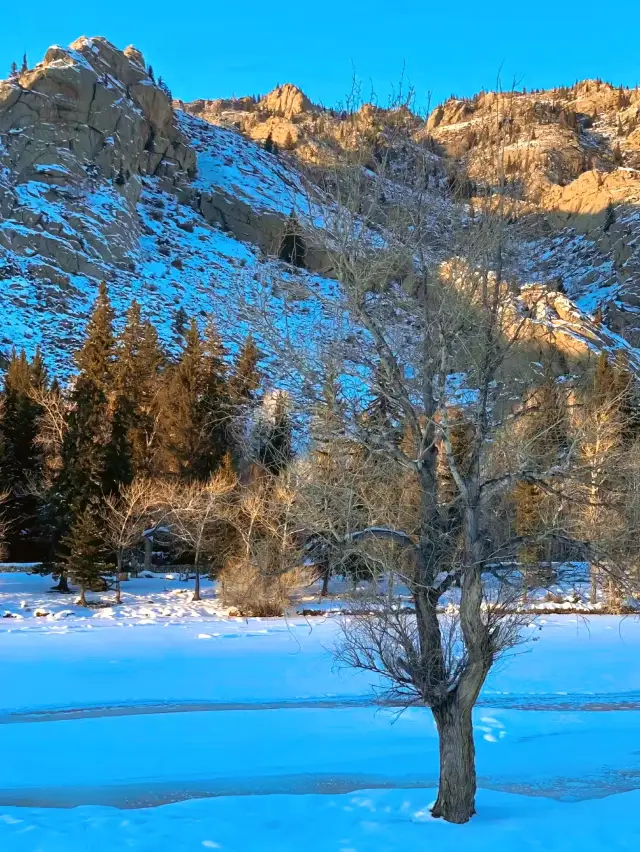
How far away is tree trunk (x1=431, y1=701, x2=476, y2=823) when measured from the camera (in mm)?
7426

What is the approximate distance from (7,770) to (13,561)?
92.3 ft

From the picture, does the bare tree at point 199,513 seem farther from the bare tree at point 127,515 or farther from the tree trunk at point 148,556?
the tree trunk at point 148,556

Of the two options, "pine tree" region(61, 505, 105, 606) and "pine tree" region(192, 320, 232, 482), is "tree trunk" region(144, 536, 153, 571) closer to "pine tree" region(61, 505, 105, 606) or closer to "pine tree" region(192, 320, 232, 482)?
"pine tree" region(192, 320, 232, 482)

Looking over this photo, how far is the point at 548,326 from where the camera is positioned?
7922mm

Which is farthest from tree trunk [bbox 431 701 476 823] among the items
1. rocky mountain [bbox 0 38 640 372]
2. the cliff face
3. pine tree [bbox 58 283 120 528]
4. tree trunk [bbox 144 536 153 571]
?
the cliff face

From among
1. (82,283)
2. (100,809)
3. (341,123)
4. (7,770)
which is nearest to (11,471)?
(7,770)

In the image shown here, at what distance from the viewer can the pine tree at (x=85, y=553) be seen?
29094 mm

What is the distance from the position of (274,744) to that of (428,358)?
9.18m

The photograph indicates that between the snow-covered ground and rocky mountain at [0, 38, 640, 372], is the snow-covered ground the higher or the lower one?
the lower one

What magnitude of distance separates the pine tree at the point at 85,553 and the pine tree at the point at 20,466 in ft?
19.2

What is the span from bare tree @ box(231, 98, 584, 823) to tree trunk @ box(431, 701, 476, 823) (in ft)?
0.05

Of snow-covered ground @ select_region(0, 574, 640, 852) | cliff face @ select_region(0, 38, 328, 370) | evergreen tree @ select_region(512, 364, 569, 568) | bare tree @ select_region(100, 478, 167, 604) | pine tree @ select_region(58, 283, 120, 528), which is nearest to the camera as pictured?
evergreen tree @ select_region(512, 364, 569, 568)

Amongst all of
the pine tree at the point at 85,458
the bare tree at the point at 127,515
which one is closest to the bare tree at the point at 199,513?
the bare tree at the point at 127,515

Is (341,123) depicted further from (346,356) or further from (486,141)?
(346,356)
